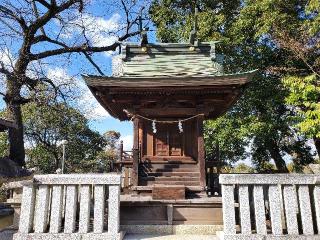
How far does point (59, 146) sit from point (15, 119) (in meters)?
14.7

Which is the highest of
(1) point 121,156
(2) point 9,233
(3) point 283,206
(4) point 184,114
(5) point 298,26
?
(5) point 298,26

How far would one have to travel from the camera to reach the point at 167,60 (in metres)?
11.3

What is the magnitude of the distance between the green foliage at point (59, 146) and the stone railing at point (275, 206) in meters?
24.1

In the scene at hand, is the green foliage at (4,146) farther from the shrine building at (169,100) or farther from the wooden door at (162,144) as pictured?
the wooden door at (162,144)

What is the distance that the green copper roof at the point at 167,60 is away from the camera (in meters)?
10.8

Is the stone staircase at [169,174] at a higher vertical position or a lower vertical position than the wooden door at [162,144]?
lower

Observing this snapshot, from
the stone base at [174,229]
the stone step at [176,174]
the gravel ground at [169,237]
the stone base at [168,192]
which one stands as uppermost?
the stone step at [176,174]

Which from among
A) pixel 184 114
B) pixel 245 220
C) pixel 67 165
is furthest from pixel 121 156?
pixel 67 165

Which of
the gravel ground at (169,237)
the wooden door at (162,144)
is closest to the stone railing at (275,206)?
the gravel ground at (169,237)

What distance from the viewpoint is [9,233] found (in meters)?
7.34

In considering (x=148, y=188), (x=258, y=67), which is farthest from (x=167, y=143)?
(x=258, y=67)

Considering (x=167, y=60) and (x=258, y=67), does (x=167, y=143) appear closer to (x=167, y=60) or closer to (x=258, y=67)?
(x=167, y=60)

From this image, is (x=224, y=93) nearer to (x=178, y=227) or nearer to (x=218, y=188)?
(x=218, y=188)

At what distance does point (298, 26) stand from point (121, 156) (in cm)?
1430
